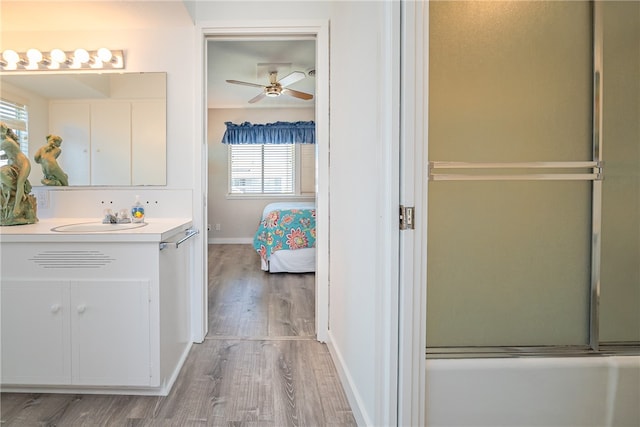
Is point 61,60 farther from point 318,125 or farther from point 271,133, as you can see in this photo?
point 271,133

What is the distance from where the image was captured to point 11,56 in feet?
6.94

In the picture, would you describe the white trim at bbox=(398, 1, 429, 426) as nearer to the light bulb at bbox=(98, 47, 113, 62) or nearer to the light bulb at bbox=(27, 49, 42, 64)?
the light bulb at bbox=(98, 47, 113, 62)

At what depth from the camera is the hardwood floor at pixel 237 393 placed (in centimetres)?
151

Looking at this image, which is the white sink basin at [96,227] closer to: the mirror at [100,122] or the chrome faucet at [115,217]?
the chrome faucet at [115,217]

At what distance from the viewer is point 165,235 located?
5.51ft

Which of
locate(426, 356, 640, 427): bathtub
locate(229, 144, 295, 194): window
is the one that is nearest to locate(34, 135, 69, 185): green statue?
locate(426, 356, 640, 427): bathtub

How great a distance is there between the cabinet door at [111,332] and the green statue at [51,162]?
3.10 ft

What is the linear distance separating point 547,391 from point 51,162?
9.37 ft

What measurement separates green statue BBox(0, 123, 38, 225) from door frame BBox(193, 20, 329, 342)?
902 millimetres

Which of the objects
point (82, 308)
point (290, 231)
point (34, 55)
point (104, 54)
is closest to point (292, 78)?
point (290, 231)

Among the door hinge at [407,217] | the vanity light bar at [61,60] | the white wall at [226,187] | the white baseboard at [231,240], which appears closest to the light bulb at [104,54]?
the vanity light bar at [61,60]

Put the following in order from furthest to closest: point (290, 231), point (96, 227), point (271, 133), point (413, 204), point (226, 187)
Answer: point (226, 187) < point (271, 133) < point (290, 231) < point (96, 227) < point (413, 204)

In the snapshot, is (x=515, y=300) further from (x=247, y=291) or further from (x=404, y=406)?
(x=247, y=291)

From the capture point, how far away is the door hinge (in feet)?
3.56
